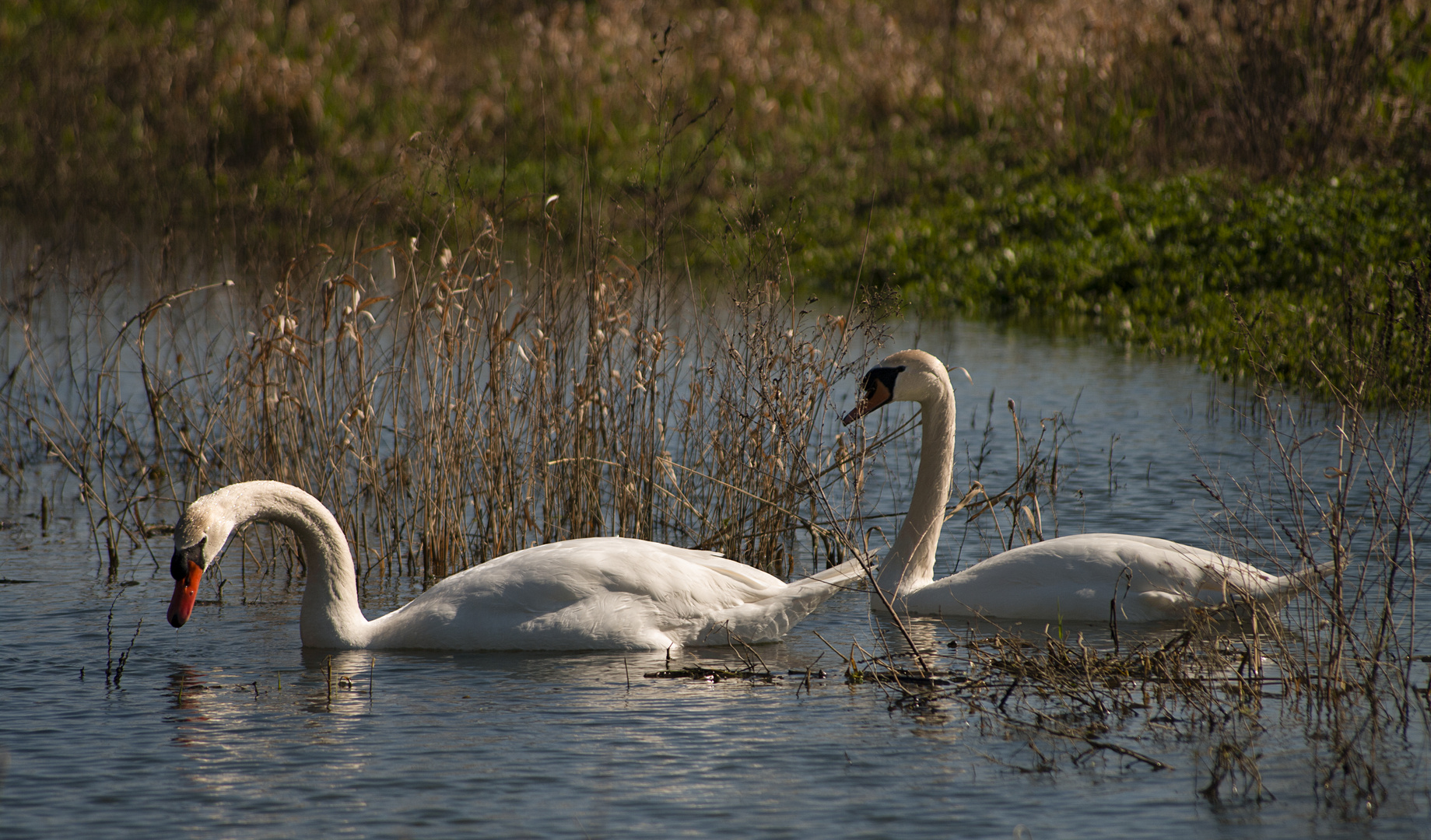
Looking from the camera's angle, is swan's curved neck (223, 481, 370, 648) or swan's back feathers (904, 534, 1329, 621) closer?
swan's curved neck (223, 481, 370, 648)

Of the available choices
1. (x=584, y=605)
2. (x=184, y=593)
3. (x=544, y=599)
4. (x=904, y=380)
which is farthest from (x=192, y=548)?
(x=904, y=380)

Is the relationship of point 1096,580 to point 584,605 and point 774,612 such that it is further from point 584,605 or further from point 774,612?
point 584,605

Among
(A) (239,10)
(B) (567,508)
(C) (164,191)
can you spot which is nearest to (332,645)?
(B) (567,508)

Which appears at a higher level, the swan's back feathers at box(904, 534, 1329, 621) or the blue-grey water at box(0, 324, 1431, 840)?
the swan's back feathers at box(904, 534, 1329, 621)

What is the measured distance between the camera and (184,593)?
257 inches

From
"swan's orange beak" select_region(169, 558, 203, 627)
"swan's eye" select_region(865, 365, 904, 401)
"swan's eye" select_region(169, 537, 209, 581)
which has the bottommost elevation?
"swan's orange beak" select_region(169, 558, 203, 627)

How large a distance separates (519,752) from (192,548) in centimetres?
182

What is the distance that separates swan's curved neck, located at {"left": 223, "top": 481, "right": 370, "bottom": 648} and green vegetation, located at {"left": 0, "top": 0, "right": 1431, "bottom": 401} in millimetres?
3267

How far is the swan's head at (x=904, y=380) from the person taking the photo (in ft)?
25.9

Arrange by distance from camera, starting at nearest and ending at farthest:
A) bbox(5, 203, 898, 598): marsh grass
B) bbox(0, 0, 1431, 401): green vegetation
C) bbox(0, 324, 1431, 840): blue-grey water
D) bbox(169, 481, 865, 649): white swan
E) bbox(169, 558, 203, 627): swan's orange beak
Answer: bbox(0, 324, 1431, 840): blue-grey water → bbox(169, 558, 203, 627): swan's orange beak → bbox(169, 481, 865, 649): white swan → bbox(5, 203, 898, 598): marsh grass → bbox(0, 0, 1431, 401): green vegetation

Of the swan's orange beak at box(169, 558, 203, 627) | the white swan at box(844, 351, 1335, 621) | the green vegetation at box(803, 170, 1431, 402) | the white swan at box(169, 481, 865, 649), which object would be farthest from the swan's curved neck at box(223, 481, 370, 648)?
the green vegetation at box(803, 170, 1431, 402)

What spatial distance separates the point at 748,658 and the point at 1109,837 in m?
2.17

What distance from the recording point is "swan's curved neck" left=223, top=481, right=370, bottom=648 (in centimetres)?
690

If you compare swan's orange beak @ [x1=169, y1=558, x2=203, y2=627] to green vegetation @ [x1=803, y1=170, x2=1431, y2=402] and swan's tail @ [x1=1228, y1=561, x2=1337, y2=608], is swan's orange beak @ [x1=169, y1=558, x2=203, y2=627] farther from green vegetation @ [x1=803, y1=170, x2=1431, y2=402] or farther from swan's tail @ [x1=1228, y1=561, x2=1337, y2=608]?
green vegetation @ [x1=803, y1=170, x2=1431, y2=402]
